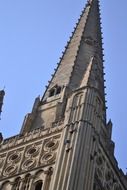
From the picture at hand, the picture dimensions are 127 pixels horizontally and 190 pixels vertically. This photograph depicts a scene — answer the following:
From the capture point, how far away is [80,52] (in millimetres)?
56125

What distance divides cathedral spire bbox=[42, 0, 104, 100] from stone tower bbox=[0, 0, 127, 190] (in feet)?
0.37

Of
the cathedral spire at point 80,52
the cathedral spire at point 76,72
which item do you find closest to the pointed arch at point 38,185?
the cathedral spire at point 76,72

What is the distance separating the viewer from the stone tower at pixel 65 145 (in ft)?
134

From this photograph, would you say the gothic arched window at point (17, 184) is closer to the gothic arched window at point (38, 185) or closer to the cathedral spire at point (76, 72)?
the gothic arched window at point (38, 185)

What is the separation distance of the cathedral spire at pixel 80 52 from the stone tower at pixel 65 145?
11 centimetres

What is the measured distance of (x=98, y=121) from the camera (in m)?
45.0

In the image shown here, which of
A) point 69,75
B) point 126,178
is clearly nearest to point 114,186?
point 126,178

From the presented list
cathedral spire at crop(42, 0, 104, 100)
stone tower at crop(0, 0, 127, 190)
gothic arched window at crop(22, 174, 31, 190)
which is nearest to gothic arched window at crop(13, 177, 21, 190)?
stone tower at crop(0, 0, 127, 190)

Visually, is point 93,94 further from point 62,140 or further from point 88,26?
point 88,26

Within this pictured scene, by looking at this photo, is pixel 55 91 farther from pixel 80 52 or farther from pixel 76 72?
pixel 80 52

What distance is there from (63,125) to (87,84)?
3.14 meters

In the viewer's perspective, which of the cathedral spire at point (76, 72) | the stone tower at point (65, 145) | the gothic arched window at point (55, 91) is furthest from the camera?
the gothic arched window at point (55, 91)

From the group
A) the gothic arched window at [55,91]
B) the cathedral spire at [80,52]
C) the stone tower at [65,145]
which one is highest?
the cathedral spire at [80,52]

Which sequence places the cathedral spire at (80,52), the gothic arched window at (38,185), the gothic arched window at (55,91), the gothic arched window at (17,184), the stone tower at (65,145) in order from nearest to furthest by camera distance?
1. the stone tower at (65,145)
2. the gothic arched window at (38,185)
3. the gothic arched window at (17,184)
4. the gothic arched window at (55,91)
5. the cathedral spire at (80,52)
